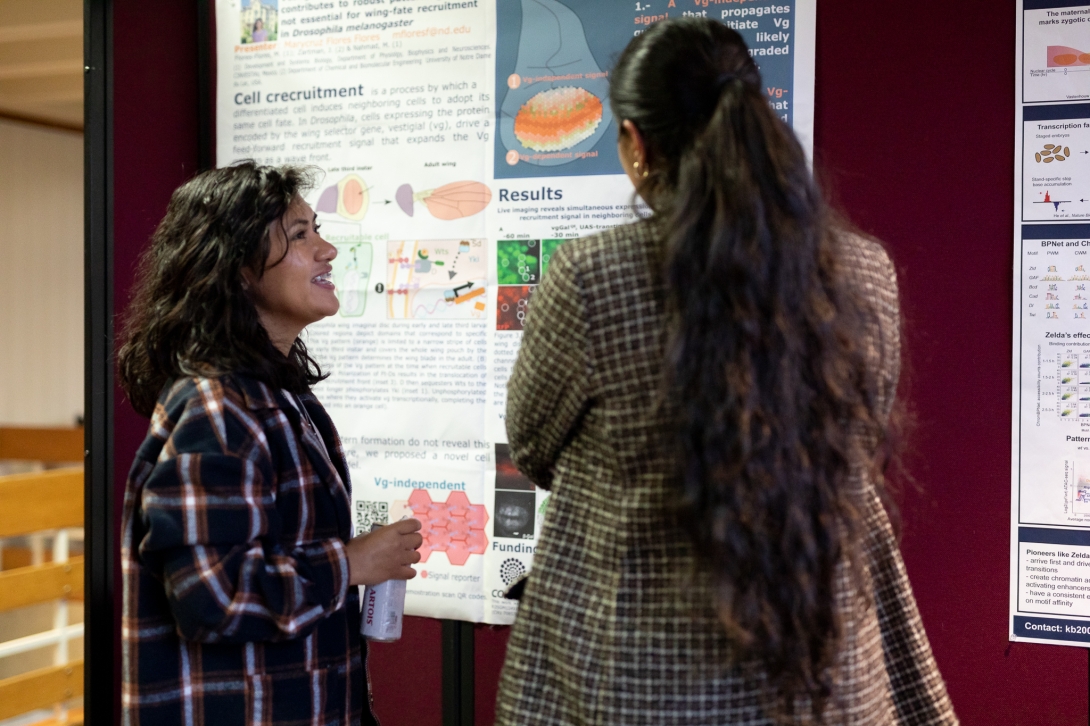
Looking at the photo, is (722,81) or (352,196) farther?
(352,196)

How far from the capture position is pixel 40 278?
Result: 6.06 meters

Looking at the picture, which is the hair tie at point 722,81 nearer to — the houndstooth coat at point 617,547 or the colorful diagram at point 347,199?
the houndstooth coat at point 617,547

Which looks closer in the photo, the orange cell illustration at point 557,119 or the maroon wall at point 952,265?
the maroon wall at point 952,265

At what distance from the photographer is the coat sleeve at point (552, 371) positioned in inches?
42.4

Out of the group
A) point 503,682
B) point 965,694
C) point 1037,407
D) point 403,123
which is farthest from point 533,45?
point 965,694

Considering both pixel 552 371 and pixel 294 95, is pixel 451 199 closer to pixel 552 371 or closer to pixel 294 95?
pixel 294 95

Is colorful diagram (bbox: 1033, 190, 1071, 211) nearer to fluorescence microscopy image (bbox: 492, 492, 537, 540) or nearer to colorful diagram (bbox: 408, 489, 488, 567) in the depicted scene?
fluorescence microscopy image (bbox: 492, 492, 537, 540)

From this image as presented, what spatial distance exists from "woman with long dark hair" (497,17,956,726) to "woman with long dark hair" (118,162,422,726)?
42 cm

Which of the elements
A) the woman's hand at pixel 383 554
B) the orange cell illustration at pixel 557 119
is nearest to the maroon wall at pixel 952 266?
the orange cell illustration at pixel 557 119

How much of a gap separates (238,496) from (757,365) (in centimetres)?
78

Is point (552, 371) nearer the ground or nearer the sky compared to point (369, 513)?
nearer the sky

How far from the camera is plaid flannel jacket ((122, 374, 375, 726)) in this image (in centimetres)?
130

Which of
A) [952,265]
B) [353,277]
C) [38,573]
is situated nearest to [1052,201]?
[952,265]

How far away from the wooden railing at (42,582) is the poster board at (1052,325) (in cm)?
255
